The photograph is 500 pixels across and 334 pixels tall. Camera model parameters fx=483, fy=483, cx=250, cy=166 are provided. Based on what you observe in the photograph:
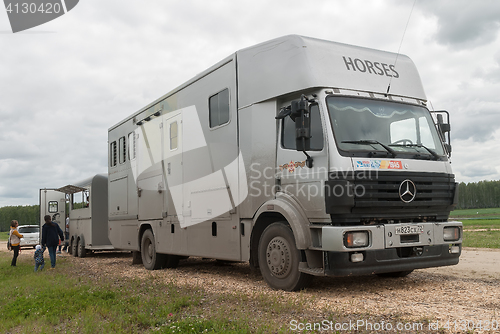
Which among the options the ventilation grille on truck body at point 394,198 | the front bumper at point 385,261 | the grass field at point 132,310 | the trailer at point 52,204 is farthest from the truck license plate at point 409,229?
the trailer at point 52,204

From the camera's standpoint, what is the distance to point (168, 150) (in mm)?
11672

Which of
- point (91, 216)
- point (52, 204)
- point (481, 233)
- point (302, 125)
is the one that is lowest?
point (481, 233)

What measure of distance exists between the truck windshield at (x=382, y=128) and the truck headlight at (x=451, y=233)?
1.19m

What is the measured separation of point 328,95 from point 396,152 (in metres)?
1.36

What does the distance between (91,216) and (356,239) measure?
14591 millimetres

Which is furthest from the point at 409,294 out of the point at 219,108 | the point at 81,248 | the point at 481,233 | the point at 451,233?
the point at 481,233

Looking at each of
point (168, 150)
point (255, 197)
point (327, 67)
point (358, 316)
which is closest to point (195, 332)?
point (358, 316)

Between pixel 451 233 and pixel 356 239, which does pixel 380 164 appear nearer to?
pixel 356 239

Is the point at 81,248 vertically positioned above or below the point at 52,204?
below

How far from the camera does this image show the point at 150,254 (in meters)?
12.7

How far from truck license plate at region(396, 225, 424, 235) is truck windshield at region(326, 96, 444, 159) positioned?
111cm

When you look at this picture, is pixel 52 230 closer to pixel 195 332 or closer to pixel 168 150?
pixel 168 150

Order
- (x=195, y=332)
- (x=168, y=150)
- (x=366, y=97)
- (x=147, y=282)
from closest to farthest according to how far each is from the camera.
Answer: (x=195, y=332) < (x=366, y=97) < (x=147, y=282) < (x=168, y=150)

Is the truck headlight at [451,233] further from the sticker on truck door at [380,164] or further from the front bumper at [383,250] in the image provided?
the sticker on truck door at [380,164]
